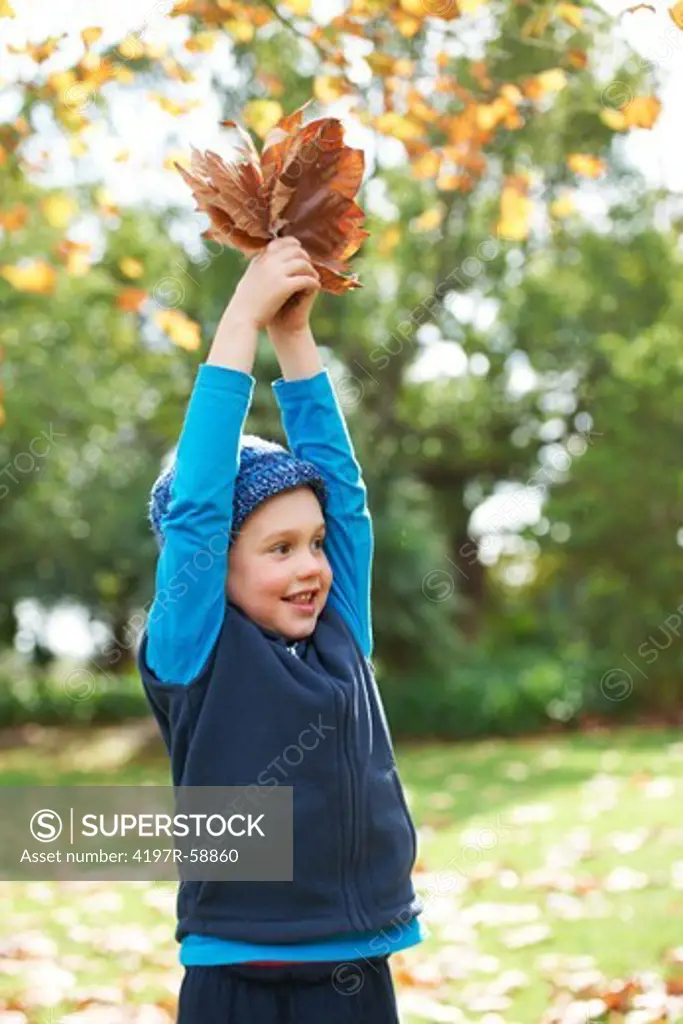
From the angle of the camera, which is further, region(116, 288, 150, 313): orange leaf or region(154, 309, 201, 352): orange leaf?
region(116, 288, 150, 313): orange leaf

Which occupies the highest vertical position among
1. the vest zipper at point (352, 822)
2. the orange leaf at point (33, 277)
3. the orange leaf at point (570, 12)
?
the orange leaf at point (33, 277)

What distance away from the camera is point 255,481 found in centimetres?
213

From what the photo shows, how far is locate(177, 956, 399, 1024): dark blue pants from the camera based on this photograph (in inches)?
78.6

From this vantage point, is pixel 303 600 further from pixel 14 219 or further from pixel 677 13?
pixel 14 219

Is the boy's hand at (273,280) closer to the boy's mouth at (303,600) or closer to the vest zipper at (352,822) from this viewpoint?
the boy's mouth at (303,600)

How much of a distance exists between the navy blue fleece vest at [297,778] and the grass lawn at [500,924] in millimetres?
2067

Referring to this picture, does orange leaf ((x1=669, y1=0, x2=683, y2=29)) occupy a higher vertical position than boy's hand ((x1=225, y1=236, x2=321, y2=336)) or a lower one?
higher

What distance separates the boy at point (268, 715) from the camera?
198 centimetres

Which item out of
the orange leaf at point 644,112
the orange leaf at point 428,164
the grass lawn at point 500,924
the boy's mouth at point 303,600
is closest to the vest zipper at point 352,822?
the boy's mouth at point 303,600

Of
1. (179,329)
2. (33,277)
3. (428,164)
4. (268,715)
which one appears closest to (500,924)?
(179,329)

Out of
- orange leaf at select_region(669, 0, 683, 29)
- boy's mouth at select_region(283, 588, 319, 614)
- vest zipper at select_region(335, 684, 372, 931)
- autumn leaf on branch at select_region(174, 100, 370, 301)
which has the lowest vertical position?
vest zipper at select_region(335, 684, 372, 931)

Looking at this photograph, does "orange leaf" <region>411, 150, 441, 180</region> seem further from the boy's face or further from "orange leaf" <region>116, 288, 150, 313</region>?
the boy's face

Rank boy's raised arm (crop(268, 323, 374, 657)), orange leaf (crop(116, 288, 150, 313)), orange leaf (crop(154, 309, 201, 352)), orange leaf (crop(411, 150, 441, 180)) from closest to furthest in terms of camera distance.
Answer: boy's raised arm (crop(268, 323, 374, 657)), orange leaf (crop(154, 309, 201, 352)), orange leaf (crop(411, 150, 441, 180)), orange leaf (crop(116, 288, 150, 313))

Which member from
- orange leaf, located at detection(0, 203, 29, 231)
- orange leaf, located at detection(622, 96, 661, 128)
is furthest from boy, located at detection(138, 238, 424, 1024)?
orange leaf, located at detection(0, 203, 29, 231)
